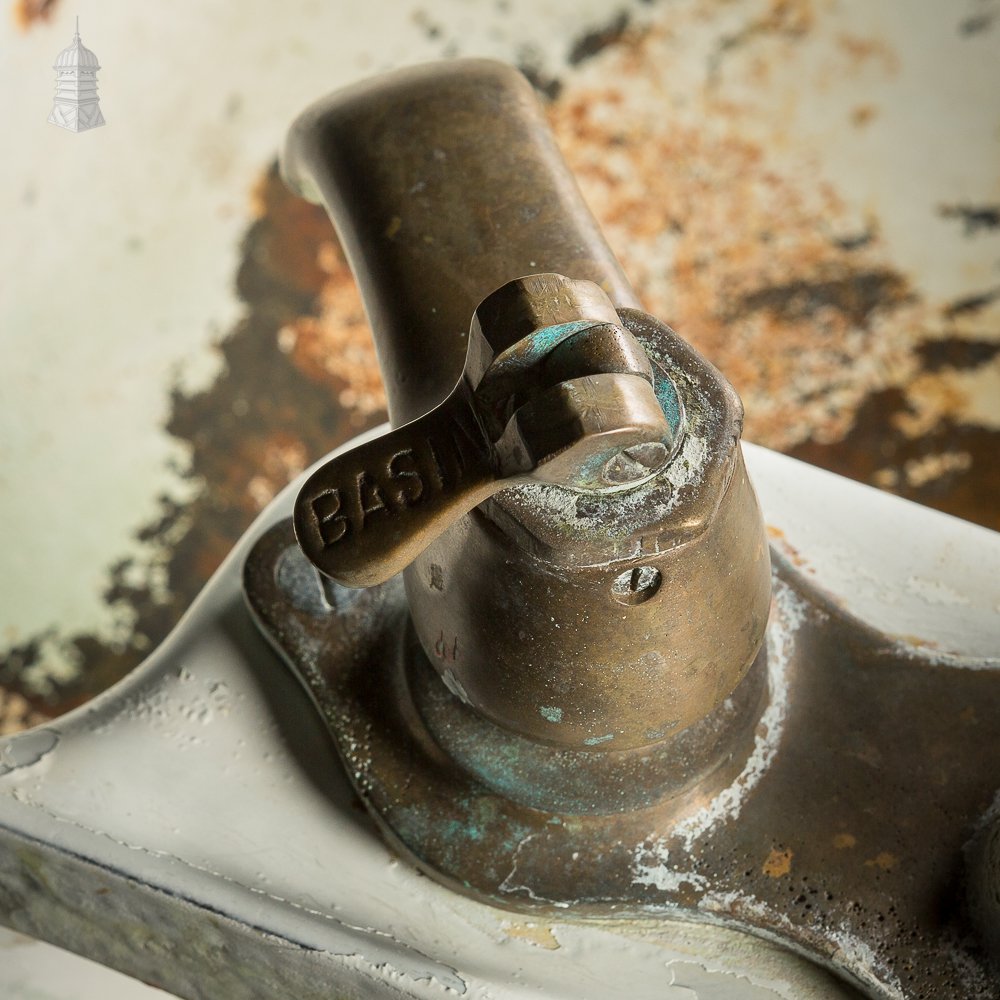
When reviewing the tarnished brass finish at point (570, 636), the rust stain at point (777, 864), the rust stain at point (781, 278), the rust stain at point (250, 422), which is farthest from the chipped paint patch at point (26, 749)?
the rust stain at point (781, 278)

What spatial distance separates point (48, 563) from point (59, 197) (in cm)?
36

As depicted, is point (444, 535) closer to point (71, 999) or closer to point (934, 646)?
point (934, 646)

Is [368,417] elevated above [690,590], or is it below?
below

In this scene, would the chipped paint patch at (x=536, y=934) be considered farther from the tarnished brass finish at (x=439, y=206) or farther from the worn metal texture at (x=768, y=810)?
the tarnished brass finish at (x=439, y=206)

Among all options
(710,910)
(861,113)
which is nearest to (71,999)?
(710,910)

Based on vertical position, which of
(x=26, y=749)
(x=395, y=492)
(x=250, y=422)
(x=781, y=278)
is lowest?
(x=781, y=278)

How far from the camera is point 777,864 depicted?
25.0 inches

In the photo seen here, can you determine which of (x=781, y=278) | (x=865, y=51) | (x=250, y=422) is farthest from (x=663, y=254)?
(x=250, y=422)

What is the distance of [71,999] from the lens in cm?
86

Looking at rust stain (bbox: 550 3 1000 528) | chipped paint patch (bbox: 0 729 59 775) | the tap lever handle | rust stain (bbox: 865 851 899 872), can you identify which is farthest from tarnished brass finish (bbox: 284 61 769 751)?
rust stain (bbox: 550 3 1000 528)

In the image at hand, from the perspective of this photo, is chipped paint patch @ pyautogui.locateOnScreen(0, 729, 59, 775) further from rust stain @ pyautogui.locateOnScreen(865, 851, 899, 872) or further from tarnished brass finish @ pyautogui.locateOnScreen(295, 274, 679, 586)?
rust stain @ pyautogui.locateOnScreen(865, 851, 899, 872)

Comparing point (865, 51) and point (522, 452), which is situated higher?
point (522, 452)

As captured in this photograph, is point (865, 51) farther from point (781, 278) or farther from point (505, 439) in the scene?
point (505, 439)

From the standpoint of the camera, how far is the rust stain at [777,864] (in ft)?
2.08
